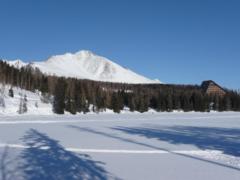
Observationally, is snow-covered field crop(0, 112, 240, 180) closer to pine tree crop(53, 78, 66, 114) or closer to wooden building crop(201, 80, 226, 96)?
pine tree crop(53, 78, 66, 114)

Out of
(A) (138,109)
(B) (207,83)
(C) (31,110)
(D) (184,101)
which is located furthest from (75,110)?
(B) (207,83)

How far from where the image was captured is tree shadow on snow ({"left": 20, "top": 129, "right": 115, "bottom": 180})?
8.34 metres

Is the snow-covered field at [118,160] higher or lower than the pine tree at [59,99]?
lower

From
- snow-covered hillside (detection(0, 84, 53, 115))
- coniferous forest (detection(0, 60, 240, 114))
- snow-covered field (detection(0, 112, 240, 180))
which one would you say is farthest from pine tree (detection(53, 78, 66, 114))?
snow-covered field (detection(0, 112, 240, 180))

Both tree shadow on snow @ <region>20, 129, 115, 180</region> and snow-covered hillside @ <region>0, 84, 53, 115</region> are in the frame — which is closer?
tree shadow on snow @ <region>20, 129, 115, 180</region>

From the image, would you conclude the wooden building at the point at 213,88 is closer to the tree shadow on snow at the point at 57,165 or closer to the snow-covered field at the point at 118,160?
the snow-covered field at the point at 118,160

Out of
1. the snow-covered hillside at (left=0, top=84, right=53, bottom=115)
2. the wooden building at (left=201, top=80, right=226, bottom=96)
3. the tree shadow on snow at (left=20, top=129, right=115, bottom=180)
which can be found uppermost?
the wooden building at (left=201, top=80, right=226, bottom=96)

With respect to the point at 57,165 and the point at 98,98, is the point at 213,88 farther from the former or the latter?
the point at 57,165

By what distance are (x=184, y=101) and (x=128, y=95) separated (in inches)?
555

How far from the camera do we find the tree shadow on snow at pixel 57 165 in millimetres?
8344

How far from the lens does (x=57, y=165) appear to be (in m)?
9.54

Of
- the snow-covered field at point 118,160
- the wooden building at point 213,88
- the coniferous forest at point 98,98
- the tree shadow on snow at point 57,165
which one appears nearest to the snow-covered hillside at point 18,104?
the coniferous forest at point 98,98

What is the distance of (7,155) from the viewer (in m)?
10.8

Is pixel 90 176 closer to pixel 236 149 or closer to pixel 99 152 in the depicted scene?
pixel 99 152
